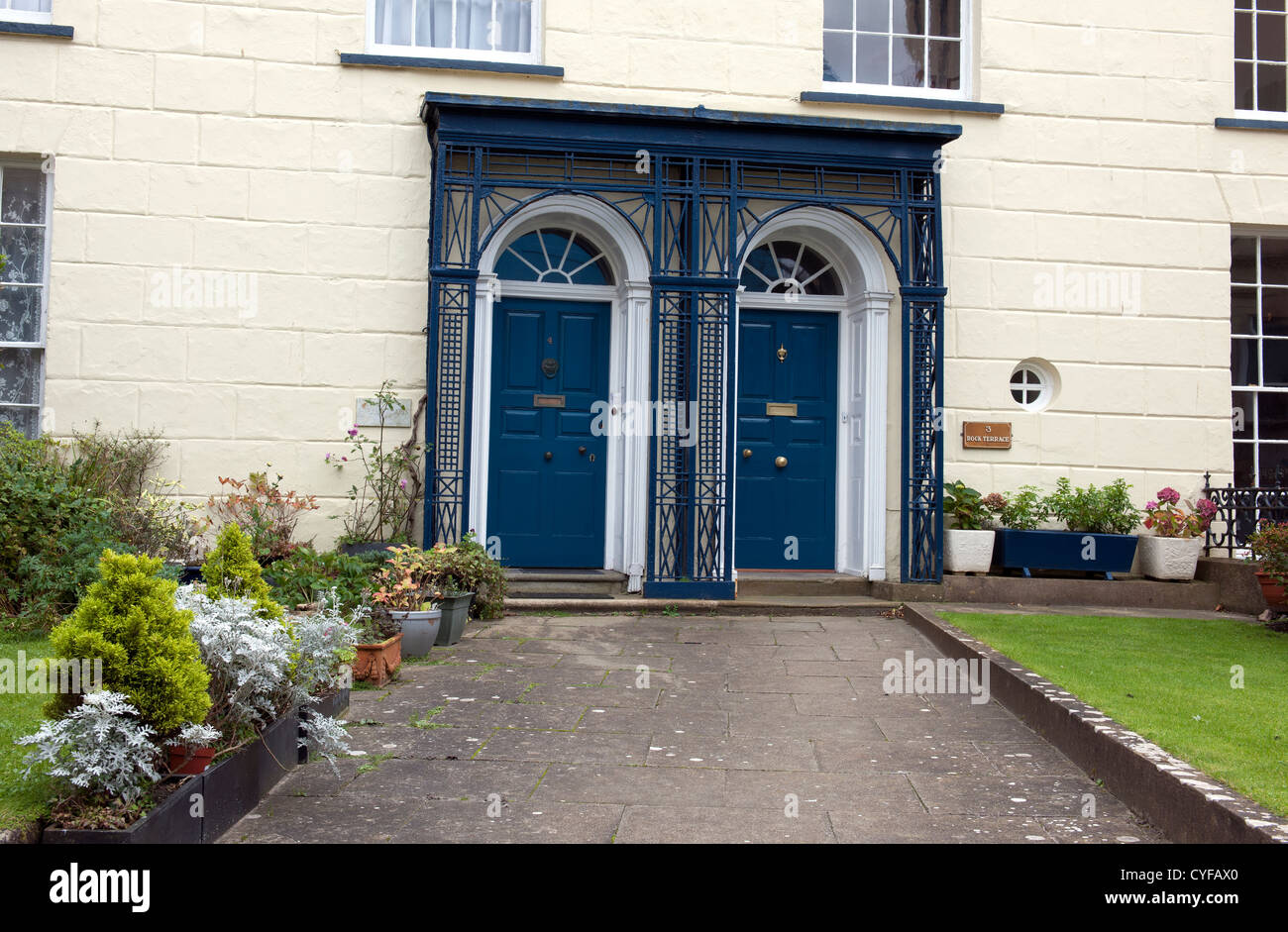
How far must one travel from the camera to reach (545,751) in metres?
4.92

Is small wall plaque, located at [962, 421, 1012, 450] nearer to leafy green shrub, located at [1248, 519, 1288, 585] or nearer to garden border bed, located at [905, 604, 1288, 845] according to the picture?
leafy green shrub, located at [1248, 519, 1288, 585]

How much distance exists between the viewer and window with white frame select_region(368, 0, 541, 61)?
9.42 metres

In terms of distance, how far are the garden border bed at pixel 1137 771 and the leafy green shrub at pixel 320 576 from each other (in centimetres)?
394

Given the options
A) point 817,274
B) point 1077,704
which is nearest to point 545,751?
point 1077,704

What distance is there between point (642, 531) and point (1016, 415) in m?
3.56

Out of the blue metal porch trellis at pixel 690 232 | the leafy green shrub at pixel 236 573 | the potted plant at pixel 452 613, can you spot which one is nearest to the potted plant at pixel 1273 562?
the blue metal porch trellis at pixel 690 232

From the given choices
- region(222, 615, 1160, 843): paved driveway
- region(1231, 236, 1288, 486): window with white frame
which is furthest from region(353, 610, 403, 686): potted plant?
region(1231, 236, 1288, 486): window with white frame

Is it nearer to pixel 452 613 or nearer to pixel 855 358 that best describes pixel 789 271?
pixel 855 358

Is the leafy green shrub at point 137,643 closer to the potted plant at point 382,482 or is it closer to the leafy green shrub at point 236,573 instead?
the leafy green shrub at point 236,573

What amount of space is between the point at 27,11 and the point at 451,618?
251 inches

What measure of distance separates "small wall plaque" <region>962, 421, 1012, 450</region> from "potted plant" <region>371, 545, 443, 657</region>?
501 centimetres

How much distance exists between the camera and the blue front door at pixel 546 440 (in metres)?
9.46

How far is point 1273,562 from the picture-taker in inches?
306
